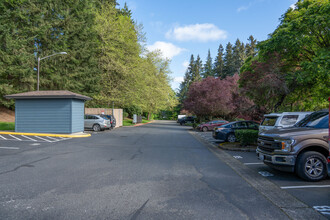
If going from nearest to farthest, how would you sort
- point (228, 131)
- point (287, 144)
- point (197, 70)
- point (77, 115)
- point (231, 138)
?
point (287, 144) → point (228, 131) → point (231, 138) → point (77, 115) → point (197, 70)

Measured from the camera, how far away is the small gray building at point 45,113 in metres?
17.3

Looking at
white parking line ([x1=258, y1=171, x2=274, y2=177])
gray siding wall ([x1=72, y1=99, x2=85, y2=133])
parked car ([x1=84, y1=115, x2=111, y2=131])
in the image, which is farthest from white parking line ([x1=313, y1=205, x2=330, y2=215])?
parked car ([x1=84, y1=115, x2=111, y2=131])

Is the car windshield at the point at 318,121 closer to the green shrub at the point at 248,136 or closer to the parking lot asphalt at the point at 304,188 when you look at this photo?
the parking lot asphalt at the point at 304,188

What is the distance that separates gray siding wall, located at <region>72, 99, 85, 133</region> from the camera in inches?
692

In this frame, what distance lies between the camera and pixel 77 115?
18.2 m

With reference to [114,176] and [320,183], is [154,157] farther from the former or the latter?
[320,183]

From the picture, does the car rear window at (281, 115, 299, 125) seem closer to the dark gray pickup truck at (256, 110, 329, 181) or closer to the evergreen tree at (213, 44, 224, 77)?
the dark gray pickup truck at (256, 110, 329, 181)

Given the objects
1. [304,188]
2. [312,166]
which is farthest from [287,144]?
[304,188]

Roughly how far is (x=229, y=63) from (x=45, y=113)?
57.9 m

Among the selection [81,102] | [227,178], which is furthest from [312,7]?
[81,102]

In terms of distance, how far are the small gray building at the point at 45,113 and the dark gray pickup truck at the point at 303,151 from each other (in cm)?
1486

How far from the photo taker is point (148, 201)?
438cm

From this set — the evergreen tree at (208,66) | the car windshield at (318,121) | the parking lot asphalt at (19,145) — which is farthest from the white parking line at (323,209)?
the evergreen tree at (208,66)

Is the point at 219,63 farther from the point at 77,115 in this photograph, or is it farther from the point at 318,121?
the point at 318,121
